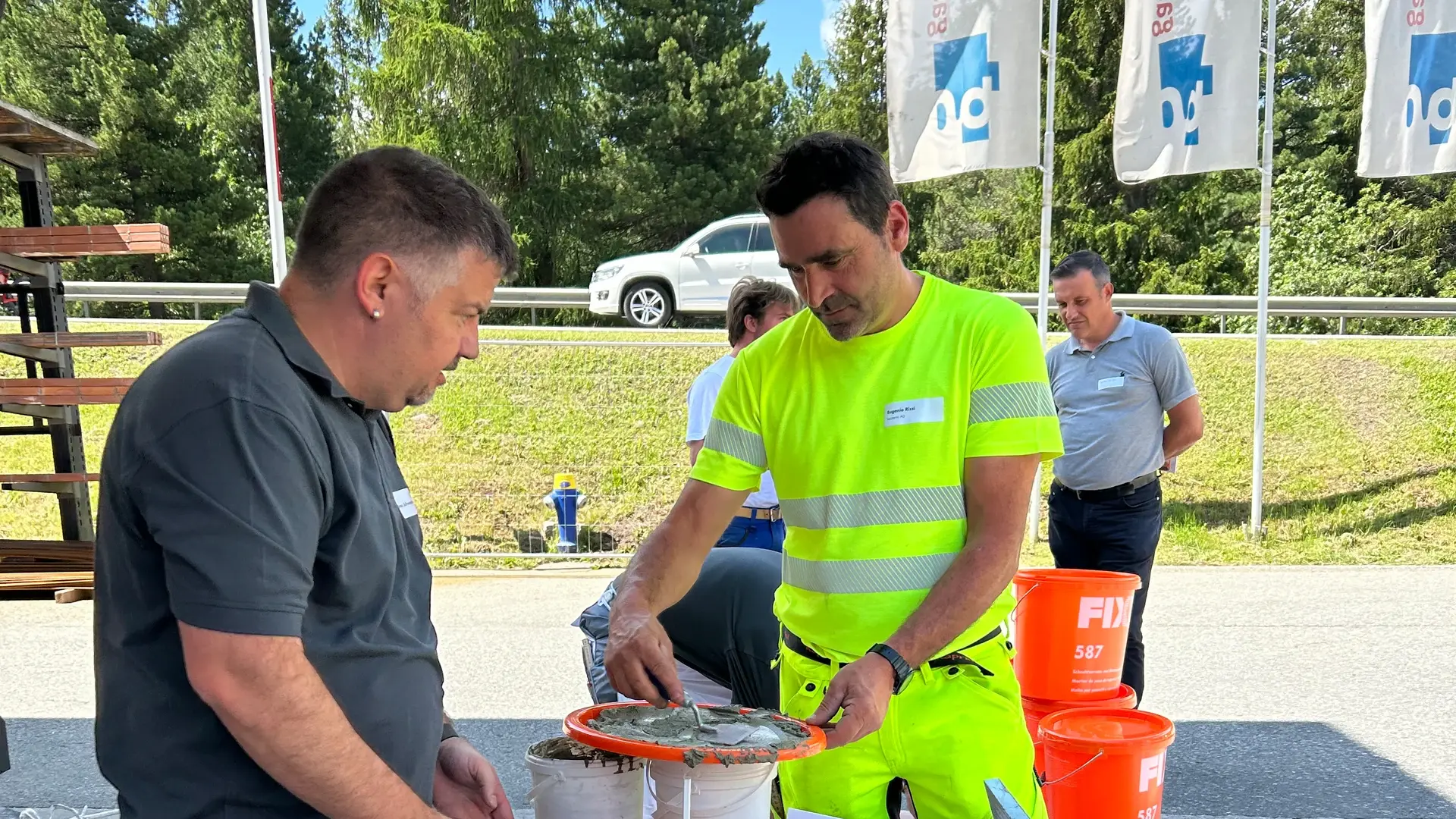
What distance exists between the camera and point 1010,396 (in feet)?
7.13

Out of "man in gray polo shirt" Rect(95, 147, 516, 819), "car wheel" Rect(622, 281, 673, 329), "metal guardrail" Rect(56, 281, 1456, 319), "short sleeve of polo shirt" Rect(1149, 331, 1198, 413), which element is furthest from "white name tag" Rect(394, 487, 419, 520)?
"car wheel" Rect(622, 281, 673, 329)

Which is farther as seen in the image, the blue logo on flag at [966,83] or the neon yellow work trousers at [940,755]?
the blue logo on flag at [966,83]

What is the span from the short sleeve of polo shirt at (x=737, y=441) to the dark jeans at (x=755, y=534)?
263 cm

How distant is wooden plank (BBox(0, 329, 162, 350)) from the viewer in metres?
6.70

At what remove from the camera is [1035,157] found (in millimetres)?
9195

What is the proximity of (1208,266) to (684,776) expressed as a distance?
26356 millimetres

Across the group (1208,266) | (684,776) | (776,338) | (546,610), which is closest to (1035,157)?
(546,610)

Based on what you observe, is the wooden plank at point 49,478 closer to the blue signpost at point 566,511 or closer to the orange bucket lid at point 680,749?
the blue signpost at point 566,511

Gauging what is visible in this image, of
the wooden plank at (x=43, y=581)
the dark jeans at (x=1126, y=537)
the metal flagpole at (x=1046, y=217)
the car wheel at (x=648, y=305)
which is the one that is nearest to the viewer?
the dark jeans at (x=1126, y=537)

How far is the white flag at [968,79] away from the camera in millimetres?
8984

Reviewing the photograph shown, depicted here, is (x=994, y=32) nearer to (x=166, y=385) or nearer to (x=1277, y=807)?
(x=1277, y=807)

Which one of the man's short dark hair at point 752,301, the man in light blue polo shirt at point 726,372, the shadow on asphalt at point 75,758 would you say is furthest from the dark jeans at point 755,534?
the shadow on asphalt at point 75,758

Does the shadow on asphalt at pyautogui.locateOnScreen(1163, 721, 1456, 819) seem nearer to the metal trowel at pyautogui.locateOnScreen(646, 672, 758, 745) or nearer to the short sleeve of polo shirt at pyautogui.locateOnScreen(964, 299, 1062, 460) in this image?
the short sleeve of polo shirt at pyautogui.locateOnScreen(964, 299, 1062, 460)

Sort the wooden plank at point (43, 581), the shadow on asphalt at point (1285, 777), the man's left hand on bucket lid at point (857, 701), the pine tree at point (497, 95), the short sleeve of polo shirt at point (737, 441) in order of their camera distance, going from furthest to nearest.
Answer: the pine tree at point (497, 95) → the wooden plank at point (43, 581) → the shadow on asphalt at point (1285, 777) → the short sleeve of polo shirt at point (737, 441) → the man's left hand on bucket lid at point (857, 701)
